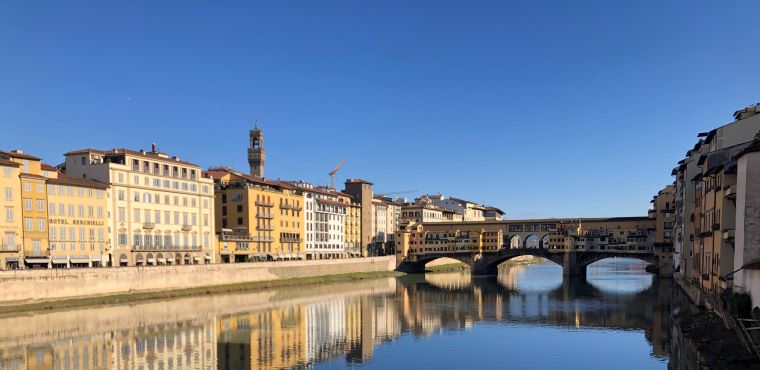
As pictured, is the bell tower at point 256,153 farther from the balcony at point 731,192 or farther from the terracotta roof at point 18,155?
the balcony at point 731,192

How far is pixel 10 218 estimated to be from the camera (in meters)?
45.7

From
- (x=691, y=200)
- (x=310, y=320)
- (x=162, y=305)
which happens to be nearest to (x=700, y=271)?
(x=691, y=200)

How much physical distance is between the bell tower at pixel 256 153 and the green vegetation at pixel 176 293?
43.1m

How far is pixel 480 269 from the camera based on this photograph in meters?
89.6

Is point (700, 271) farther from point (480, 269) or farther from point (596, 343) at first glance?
point (480, 269)

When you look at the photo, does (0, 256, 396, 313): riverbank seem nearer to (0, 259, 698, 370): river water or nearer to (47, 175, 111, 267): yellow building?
(0, 259, 698, 370): river water

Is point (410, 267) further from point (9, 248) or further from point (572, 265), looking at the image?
point (9, 248)

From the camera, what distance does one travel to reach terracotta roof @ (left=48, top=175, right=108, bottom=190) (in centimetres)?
5001

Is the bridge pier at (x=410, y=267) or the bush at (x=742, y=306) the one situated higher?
the bush at (x=742, y=306)

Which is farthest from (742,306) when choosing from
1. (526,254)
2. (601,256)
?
(526,254)

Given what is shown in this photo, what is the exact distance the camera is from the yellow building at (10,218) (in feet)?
148

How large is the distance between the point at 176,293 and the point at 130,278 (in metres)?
4.78

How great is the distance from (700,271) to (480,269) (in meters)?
53.1

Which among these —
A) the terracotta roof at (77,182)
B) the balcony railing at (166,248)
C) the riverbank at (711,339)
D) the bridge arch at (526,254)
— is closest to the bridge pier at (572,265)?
the bridge arch at (526,254)
